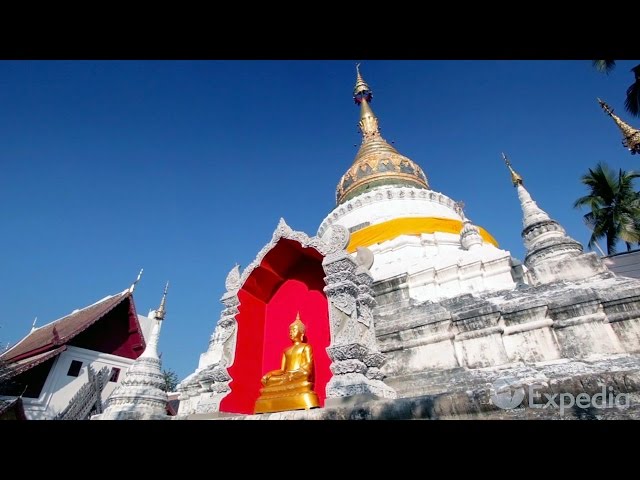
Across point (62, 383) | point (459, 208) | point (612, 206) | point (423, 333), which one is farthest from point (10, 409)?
point (612, 206)

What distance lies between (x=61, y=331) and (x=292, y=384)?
1602cm

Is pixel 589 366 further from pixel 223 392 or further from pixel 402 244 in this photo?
pixel 402 244

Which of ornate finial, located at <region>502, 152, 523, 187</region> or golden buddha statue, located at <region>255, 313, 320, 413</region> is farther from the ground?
ornate finial, located at <region>502, 152, 523, 187</region>

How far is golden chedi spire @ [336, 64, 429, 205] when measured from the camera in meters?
14.9

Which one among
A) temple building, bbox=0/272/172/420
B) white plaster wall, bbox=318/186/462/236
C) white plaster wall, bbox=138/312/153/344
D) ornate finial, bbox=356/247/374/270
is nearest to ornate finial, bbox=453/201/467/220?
white plaster wall, bbox=318/186/462/236

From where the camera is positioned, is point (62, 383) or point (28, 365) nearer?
point (28, 365)

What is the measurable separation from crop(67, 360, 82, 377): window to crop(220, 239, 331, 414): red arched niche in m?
12.0

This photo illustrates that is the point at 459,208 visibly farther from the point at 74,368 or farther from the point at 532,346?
the point at 74,368

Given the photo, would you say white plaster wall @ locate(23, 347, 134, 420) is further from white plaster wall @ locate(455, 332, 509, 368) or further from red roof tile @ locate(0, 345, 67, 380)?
white plaster wall @ locate(455, 332, 509, 368)

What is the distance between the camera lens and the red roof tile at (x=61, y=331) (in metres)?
14.8

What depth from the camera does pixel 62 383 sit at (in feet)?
46.2

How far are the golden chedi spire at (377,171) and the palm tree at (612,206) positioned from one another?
1051 centimetres
